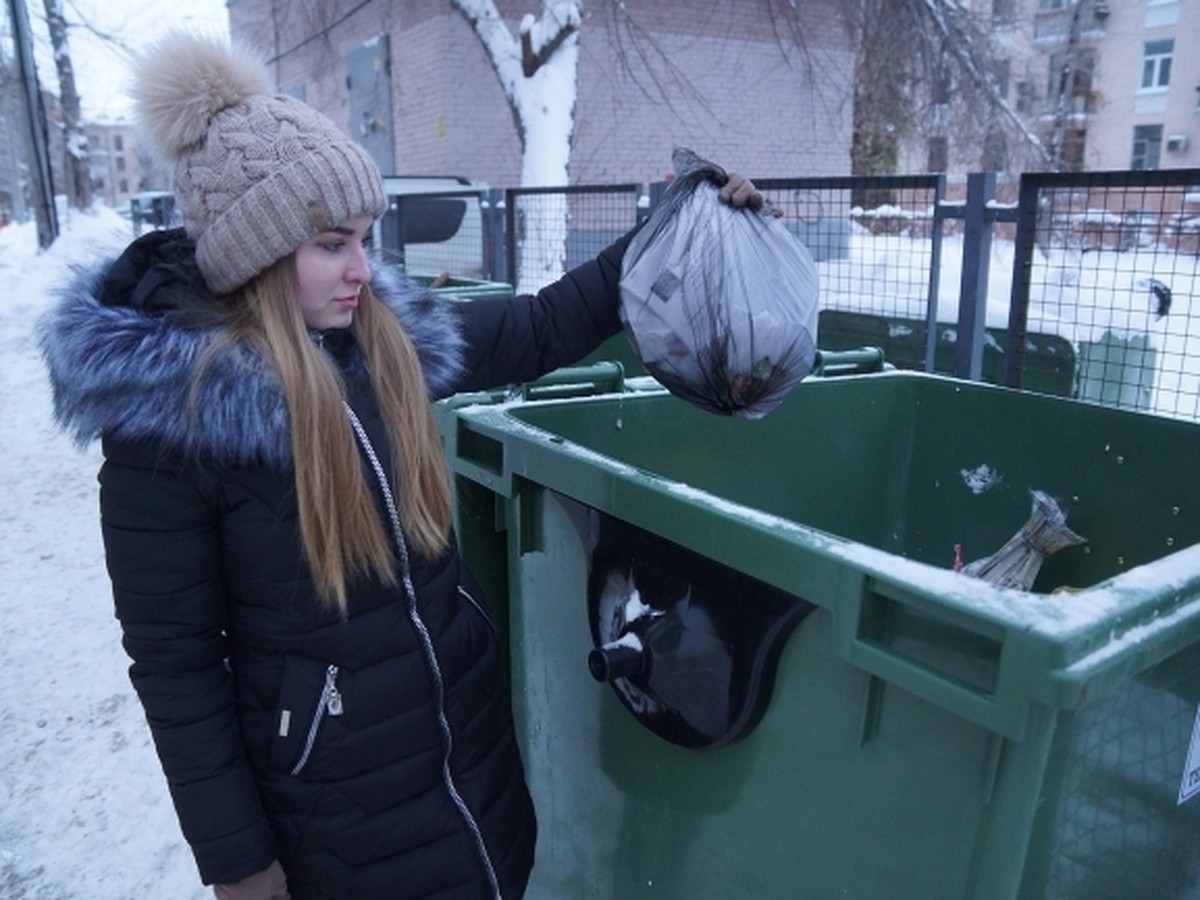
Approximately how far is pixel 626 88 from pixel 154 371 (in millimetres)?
12739

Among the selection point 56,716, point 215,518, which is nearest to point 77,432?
point 215,518

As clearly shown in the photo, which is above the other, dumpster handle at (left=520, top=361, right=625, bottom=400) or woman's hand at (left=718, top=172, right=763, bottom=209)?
woman's hand at (left=718, top=172, right=763, bottom=209)

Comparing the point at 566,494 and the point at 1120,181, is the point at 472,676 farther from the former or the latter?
the point at 1120,181

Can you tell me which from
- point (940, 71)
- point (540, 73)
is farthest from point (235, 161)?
point (940, 71)

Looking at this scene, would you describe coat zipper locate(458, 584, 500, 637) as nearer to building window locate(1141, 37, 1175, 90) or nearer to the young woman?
the young woman

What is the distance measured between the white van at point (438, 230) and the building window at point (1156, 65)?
31927 mm

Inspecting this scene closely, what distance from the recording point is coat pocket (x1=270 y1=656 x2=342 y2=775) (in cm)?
148

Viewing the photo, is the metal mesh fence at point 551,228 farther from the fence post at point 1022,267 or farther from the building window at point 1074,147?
the building window at point 1074,147

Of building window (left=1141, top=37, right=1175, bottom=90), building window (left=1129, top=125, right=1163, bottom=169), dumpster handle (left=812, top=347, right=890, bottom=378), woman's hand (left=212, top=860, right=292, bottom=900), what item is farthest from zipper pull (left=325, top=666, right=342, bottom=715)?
building window (left=1141, top=37, right=1175, bottom=90)

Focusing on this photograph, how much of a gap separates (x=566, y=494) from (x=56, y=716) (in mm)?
2561

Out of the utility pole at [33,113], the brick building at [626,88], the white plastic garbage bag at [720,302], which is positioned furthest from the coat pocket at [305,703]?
the utility pole at [33,113]

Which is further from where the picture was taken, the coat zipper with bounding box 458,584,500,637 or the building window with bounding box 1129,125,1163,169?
the building window with bounding box 1129,125,1163,169

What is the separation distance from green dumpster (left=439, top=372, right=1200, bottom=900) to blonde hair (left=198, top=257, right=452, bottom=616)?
0.70 ft

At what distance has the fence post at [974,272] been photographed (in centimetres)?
357
